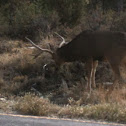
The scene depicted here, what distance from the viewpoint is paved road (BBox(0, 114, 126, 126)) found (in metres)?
7.05

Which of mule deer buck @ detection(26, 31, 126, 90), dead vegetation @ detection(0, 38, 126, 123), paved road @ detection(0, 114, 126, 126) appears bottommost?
paved road @ detection(0, 114, 126, 126)

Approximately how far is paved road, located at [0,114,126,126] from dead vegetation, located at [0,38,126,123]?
591mm

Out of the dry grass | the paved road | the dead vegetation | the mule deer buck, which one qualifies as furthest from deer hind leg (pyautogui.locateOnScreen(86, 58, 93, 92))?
the paved road

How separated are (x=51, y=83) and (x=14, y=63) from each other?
2623mm

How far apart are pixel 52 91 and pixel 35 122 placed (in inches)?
206

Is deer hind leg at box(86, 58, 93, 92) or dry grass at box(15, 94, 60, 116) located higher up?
deer hind leg at box(86, 58, 93, 92)

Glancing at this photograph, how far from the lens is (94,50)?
11695mm

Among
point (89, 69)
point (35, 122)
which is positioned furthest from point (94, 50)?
point (35, 122)

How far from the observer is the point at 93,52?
11.7 metres

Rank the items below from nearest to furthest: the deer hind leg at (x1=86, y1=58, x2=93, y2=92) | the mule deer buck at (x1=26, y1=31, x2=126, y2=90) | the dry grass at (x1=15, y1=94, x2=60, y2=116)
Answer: the dry grass at (x1=15, y1=94, x2=60, y2=116), the mule deer buck at (x1=26, y1=31, x2=126, y2=90), the deer hind leg at (x1=86, y1=58, x2=93, y2=92)

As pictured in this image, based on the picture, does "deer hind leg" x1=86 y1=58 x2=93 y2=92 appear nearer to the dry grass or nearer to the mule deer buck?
the mule deer buck

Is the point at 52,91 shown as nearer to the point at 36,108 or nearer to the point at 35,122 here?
the point at 36,108

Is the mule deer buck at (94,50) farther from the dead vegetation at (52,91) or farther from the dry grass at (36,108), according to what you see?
the dry grass at (36,108)

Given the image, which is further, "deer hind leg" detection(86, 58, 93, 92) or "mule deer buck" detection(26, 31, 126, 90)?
"deer hind leg" detection(86, 58, 93, 92)
